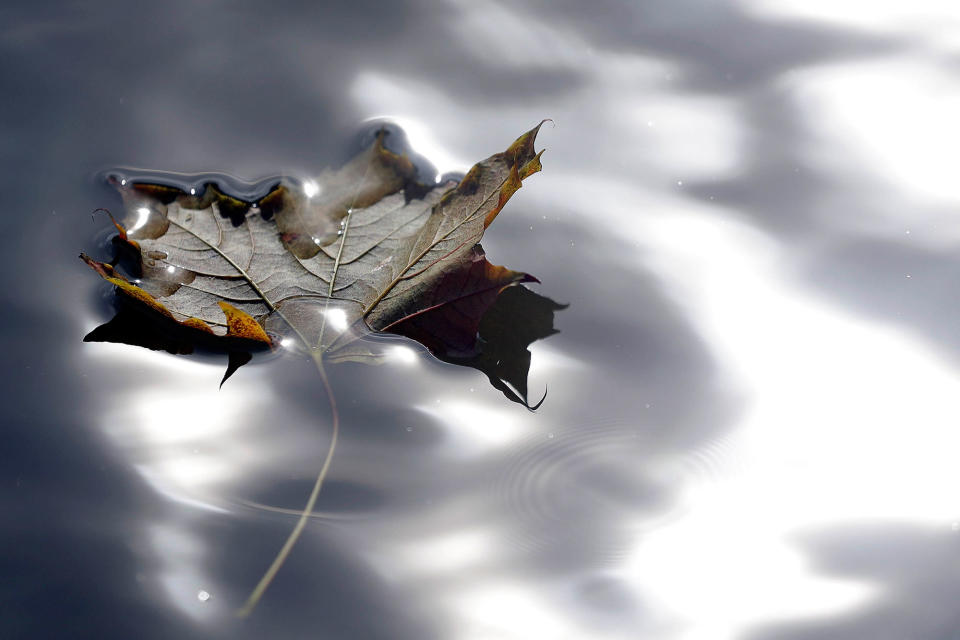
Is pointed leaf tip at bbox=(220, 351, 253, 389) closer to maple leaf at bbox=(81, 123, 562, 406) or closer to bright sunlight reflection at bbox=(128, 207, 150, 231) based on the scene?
maple leaf at bbox=(81, 123, 562, 406)

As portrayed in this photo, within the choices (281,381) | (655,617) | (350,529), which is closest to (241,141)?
(281,381)

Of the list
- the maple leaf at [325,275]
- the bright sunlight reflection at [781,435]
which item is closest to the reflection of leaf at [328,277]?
the maple leaf at [325,275]

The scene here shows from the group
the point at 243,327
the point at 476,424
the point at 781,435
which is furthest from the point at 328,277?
the point at 781,435

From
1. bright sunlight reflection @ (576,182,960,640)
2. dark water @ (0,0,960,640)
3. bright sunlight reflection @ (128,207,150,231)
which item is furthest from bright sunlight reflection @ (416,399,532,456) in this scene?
bright sunlight reflection @ (128,207,150,231)

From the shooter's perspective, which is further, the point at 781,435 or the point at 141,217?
the point at 141,217

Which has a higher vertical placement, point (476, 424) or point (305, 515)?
point (476, 424)

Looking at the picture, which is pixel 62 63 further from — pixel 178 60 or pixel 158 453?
pixel 158 453

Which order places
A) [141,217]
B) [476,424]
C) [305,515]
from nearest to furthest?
[305,515] → [476,424] → [141,217]

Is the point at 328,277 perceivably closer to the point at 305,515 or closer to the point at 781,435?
the point at 305,515
